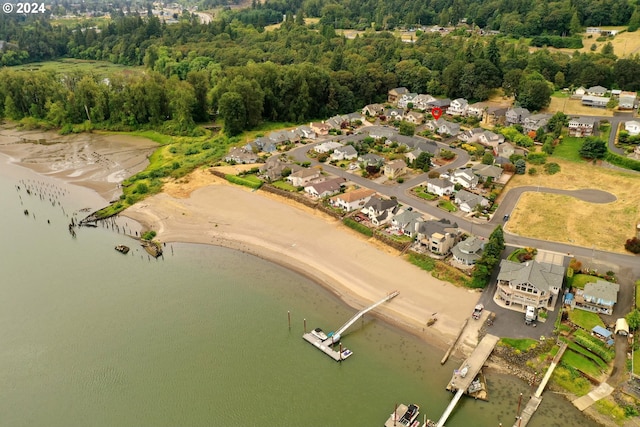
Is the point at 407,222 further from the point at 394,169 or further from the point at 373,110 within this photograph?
the point at 373,110

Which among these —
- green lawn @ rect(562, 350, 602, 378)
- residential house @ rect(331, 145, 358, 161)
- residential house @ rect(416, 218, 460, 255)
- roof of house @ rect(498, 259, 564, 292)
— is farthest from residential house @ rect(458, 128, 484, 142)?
green lawn @ rect(562, 350, 602, 378)

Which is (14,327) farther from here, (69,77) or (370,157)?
(69,77)

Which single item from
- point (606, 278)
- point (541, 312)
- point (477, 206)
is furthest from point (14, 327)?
point (606, 278)

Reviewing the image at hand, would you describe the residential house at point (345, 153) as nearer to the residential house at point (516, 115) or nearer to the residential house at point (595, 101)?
the residential house at point (516, 115)

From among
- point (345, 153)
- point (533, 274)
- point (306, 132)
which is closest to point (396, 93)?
point (306, 132)

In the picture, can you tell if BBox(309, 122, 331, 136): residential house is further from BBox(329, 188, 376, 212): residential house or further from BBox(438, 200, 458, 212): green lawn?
BBox(438, 200, 458, 212): green lawn

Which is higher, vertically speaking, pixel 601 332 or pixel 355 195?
pixel 355 195
